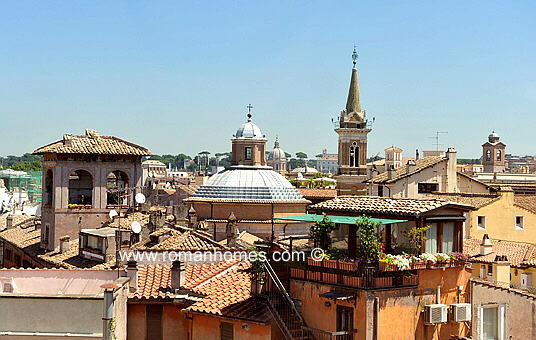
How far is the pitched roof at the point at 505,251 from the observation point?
87.3 ft

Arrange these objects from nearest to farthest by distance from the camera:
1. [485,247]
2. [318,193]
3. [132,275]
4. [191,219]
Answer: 1. [132,275]
2. [485,247]
3. [191,219]
4. [318,193]

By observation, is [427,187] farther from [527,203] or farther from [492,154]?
[492,154]

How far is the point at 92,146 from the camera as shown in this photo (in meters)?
35.5

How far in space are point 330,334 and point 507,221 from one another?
73.3 ft

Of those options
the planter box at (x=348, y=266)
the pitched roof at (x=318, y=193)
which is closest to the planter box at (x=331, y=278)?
the planter box at (x=348, y=266)

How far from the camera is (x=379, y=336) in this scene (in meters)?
13.5

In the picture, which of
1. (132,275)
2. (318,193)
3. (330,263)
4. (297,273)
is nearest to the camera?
(330,263)

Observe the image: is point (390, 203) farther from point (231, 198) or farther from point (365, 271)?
point (231, 198)

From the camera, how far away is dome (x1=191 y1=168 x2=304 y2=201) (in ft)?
126

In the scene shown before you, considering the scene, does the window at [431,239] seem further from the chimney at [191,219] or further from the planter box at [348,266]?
the chimney at [191,219]

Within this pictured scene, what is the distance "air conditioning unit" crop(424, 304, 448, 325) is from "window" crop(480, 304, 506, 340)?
7.80 feet

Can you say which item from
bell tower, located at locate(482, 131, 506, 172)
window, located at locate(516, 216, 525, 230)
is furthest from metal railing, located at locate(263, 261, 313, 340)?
bell tower, located at locate(482, 131, 506, 172)

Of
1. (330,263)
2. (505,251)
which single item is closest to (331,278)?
(330,263)

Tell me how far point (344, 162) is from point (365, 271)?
52220mm
